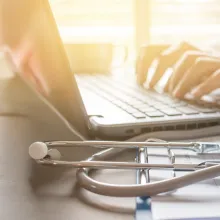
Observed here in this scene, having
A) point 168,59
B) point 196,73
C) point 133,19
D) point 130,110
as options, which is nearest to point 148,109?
point 130,110

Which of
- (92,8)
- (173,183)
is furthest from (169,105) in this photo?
(92,8)

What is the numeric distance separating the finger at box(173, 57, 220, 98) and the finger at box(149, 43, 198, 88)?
95mm

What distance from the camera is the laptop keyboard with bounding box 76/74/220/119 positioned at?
0.52 metres

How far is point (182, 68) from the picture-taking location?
Answer: 655mm

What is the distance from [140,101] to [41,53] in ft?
0.65

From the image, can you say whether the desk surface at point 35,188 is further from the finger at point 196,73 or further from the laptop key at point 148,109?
the finger at point 196,73

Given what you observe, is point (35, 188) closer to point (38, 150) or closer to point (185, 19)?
point (38, 150)

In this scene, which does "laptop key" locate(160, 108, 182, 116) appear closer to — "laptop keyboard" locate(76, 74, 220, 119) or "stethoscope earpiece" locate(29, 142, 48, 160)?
"laptop keyboard" locate(76, 74, 220, 119)

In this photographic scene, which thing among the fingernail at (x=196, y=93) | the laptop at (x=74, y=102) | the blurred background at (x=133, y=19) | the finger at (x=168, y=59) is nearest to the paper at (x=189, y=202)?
the laptop at (x=74, y=102)

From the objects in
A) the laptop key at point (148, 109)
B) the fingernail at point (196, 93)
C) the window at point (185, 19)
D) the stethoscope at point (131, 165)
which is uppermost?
the window at point (185, 19)

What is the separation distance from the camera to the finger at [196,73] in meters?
0.61

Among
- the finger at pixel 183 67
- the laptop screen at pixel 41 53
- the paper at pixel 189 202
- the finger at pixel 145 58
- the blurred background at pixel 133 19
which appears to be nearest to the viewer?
the paper at pixel 189 202

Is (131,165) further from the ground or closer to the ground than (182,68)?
closer to the ground

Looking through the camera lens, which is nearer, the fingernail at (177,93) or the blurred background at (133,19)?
the fingernail at (177,93)
